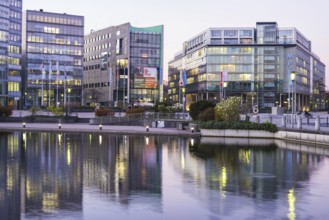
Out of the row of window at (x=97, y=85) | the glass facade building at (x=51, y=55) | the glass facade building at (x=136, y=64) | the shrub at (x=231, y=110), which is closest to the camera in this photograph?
the shrub at (x=231, y=110)

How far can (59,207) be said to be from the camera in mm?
13516

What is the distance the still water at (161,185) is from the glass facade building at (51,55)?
131716mm

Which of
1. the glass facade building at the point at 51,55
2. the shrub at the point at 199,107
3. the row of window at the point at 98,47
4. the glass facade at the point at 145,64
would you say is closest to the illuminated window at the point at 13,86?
the glass facade building at the point at 51,55

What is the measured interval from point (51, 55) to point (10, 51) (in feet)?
85.2

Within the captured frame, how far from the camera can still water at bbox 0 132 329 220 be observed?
13141mm

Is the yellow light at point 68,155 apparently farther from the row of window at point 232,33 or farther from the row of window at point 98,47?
the row of window at point 98,47

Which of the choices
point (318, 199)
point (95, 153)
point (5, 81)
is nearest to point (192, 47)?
point (5, 81)

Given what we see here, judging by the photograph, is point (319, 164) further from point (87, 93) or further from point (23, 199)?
point (87, 93)

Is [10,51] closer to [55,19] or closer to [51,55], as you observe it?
[51,55]

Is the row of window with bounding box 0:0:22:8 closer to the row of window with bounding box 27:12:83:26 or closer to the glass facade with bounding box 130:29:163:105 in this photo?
the row of window with bounding box 27:12:83:26

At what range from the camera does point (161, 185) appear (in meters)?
17.5

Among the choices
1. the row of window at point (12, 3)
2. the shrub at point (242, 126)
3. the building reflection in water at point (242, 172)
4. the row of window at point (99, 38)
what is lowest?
the building reflection in water at point (242, 172)

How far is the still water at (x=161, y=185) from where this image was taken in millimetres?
13141

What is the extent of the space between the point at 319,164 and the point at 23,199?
619 inches
